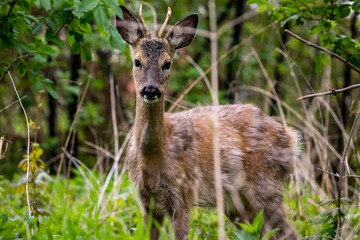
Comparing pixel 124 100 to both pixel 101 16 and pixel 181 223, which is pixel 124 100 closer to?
pixel 181 223

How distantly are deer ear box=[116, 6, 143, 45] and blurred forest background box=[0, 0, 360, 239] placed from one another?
5.7 inches

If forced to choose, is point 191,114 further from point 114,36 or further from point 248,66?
point 248,66

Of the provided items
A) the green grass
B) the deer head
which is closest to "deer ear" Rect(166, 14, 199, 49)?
the deer head

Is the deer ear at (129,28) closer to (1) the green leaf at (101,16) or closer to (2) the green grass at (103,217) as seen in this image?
(1) the green leaf at (101,16)

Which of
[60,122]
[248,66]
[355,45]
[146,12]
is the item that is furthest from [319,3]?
[60,122]

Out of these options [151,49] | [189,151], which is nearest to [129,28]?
[151,49]

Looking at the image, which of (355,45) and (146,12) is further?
(146,12)

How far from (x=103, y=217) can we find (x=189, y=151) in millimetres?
1093

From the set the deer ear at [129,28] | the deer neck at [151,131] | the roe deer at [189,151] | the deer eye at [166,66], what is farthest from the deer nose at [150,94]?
the deer ear at [129,28]

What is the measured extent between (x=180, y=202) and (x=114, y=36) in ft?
5.03

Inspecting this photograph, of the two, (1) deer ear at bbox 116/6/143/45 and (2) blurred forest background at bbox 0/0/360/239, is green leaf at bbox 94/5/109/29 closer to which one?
(2) blurred forest background at bbox 0/0/360/239

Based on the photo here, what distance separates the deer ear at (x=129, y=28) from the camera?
5.07 m

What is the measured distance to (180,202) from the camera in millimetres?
4758

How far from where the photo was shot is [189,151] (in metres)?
5.04
